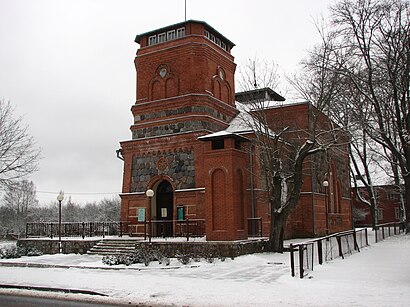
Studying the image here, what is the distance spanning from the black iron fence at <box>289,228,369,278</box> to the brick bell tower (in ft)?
26.1

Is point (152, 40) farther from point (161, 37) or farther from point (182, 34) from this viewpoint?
point (182, 34)

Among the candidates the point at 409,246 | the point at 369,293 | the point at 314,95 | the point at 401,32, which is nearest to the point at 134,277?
the point at 369,293

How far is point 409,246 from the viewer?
798 inches

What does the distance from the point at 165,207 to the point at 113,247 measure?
489cm

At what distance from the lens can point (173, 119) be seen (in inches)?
1024

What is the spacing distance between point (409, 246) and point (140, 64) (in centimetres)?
1868

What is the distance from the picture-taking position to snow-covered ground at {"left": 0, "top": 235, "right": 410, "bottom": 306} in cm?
1010

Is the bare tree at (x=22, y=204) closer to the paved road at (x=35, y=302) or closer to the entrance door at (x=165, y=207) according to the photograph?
the entrance door at (x=165, y=207)

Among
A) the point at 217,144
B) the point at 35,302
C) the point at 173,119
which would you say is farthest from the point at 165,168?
the point at 35,302

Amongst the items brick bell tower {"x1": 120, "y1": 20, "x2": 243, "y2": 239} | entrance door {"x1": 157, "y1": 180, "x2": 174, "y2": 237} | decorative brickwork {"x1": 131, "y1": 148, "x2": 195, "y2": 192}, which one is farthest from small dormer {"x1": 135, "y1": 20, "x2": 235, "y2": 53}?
entrance door {"x1": 157, "y1": 180, "x2": 174, "y2": 237}

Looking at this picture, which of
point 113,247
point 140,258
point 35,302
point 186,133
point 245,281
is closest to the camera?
point 35,302

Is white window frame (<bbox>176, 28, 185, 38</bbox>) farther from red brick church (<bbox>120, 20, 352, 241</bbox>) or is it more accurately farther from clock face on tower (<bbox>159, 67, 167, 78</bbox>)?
clock face on tower (<bbox>159, 67, 167, 78</bbox>)

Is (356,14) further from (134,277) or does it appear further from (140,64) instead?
(134,277)

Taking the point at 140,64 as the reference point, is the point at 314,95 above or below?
below
